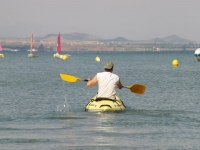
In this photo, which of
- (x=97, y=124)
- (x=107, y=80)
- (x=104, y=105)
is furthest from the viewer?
(x=104, y=105)

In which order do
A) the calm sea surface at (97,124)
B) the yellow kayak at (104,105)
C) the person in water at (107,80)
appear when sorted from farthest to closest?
the yellow kayak at (104,105)
the person in water at (107,80)
the calm sea surface at (97,124)

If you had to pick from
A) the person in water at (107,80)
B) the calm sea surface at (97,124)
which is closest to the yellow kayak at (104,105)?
the calm sea surface at (97,124)

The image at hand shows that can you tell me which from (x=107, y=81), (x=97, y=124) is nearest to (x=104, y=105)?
(x=107, y=81)

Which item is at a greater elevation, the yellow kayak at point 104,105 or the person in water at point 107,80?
the person in water at point 107,80

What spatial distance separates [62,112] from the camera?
27844 mm

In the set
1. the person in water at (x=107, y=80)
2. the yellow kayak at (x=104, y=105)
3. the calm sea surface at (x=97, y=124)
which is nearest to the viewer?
the calm sea surface at (x=97, y=124)

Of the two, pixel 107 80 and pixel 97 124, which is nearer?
pixel 97 124

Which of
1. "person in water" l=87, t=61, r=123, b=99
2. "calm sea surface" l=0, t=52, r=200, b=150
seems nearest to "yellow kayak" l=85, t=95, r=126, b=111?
"calm sea surface" l=0, t=52, r=200, b=150

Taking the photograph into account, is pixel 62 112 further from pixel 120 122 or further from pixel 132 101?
pixel 132 101

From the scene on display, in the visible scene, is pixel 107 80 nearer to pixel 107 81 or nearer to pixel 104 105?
pixel 107 81

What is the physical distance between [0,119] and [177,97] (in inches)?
533

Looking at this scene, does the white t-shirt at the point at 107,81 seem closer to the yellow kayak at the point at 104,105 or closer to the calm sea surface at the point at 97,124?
the yellow kayak at the point at 104,105

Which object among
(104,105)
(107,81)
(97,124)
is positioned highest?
(107,81)

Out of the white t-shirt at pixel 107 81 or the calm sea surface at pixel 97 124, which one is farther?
the white t-shirt at pixel 107 81
